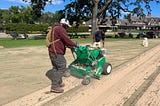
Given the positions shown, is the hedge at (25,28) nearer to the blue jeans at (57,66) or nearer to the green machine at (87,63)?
the green machine at (87,63)

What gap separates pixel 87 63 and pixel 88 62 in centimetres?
8

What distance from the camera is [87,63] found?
11086mm

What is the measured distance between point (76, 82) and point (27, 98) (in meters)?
2.62

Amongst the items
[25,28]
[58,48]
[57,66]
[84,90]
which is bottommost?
[25,28]

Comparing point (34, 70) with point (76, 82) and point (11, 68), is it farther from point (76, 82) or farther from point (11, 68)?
point (76, 82)

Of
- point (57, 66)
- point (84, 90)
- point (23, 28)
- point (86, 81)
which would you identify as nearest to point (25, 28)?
point (23, 28)

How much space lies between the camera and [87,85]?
10.2m

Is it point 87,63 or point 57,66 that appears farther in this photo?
point 87,63

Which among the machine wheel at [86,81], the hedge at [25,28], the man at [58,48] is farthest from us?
the hedge at [25,28]

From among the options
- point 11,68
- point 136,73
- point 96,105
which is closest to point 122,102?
point 96,105

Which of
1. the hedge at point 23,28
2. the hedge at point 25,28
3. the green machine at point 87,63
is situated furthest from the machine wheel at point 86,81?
the hedge at point 23,28

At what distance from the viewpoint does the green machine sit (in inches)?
428

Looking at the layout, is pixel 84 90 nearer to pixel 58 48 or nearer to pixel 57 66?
pixel 57 66

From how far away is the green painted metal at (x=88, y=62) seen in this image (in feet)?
35.7
